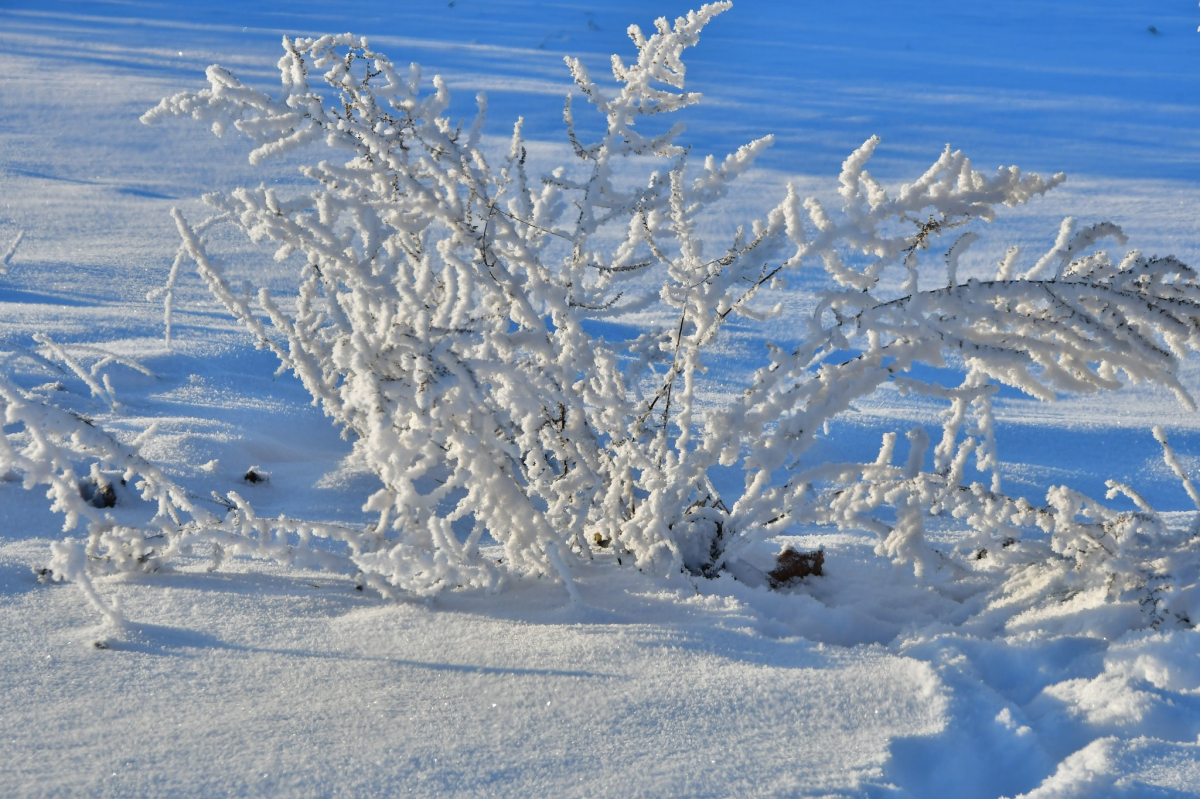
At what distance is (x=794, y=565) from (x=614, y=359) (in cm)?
59

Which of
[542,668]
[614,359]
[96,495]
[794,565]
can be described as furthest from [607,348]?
[96,495]

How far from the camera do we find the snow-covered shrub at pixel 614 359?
1481 millimetres

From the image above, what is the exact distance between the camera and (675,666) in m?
1.47

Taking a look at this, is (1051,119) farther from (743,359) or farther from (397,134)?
(397,134)

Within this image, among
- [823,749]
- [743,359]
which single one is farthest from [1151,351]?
[743,359]

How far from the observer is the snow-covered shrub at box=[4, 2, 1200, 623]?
1481 millimetres

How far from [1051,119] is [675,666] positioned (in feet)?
28.1

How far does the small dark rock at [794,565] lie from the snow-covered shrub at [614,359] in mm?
184

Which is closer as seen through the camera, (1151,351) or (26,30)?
(1151,351)

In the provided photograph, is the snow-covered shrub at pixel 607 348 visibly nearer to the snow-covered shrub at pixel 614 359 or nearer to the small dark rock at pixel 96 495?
the snow-covered shrub at pixel 614 359

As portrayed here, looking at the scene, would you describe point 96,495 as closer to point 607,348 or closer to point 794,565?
point 607,348

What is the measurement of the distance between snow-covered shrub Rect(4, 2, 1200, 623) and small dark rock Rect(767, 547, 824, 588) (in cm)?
18

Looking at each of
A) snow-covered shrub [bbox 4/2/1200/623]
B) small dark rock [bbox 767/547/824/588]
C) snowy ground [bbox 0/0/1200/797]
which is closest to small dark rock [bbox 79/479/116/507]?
snowy ground [bbox 0/0/1200/797]

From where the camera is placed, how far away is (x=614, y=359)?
2029 mm
